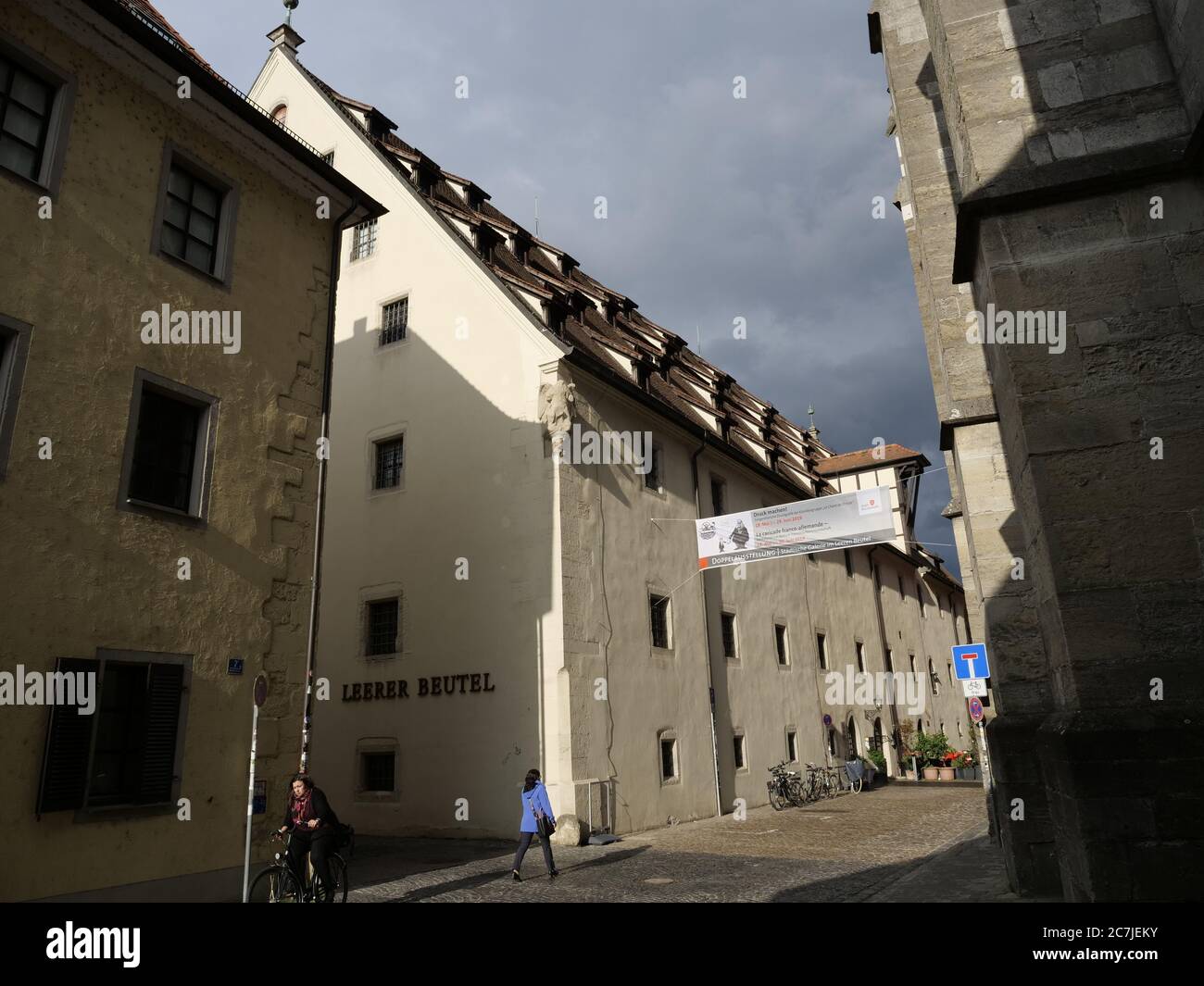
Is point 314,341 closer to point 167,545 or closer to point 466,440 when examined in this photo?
point 167,545

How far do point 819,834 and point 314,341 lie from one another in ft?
42.8

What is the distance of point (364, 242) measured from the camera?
864 inches

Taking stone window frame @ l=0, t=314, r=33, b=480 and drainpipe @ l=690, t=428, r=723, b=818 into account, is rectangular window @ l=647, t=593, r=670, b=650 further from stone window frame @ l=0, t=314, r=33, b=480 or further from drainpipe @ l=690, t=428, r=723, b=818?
stone window frame @ l=0, t=314, r=33, b=480

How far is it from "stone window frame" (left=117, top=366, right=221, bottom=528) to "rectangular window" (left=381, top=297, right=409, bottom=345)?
35.2ft

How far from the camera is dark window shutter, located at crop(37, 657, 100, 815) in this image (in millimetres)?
8062

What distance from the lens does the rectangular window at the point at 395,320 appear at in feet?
68.5

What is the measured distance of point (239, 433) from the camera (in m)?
10.8

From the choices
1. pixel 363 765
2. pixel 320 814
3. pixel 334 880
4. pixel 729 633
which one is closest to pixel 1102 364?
pixel 320 814

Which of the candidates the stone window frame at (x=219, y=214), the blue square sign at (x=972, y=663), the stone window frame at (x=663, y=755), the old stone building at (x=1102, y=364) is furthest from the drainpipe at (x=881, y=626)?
the old stone building at (x=1102, y=364)

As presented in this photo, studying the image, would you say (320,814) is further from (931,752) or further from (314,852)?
(931,752)

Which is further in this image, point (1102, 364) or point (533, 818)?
point (533, 818)

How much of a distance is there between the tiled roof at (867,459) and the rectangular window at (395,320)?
28.8m

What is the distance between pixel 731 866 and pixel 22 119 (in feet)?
43.4
